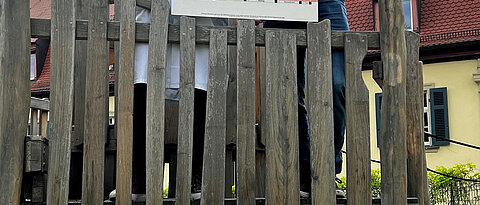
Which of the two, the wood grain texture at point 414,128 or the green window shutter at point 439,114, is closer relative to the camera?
the wood grain texture at point 414,128

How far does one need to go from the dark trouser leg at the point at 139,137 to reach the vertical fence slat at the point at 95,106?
24cm

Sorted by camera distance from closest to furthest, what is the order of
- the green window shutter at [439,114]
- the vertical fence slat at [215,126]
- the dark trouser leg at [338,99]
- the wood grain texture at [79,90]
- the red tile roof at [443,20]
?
the vertical fence slat at [215,126]
the dark trouser leg at [338,99]
the wood grain texture at [79,90]
the red tile roof at [443,20]
the green window shutter at [439,114]

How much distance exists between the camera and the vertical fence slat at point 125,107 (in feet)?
11.9

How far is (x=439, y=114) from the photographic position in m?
22.8

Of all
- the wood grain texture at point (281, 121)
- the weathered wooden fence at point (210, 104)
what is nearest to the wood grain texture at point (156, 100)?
the weathered wooden fence at point (210, 104)

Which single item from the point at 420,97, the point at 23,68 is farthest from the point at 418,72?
the point at 23,68

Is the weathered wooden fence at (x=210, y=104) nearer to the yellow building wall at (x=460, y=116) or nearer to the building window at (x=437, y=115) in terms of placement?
the yellow building wall at (x=460, y=116)

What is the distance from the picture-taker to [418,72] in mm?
4055

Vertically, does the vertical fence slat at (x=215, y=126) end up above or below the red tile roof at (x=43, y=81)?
below

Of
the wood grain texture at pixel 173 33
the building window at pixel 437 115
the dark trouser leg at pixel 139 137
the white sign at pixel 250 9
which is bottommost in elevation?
the dark trouser leg at pixel 139 137

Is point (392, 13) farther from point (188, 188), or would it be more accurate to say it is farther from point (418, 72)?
point (188, 188)

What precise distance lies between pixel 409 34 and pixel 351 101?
52 cm

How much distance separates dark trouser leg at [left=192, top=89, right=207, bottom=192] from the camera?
4.02m

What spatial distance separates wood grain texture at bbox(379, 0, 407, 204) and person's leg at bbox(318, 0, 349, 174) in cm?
23
